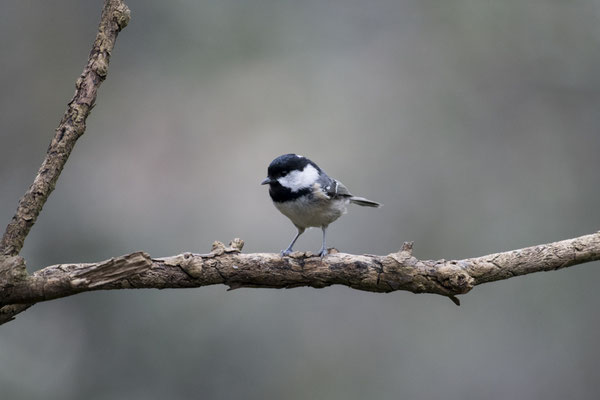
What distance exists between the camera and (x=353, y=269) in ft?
6.27

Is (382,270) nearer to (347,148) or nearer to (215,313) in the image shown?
(215,313)

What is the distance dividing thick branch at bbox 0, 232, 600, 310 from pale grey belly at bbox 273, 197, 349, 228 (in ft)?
1.87

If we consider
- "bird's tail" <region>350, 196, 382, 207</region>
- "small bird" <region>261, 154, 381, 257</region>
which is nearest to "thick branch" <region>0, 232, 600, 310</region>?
"small bird" <region>261, 154, 381, 257</region>

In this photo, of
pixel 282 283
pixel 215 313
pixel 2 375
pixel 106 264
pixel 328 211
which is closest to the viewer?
pixel 106 264

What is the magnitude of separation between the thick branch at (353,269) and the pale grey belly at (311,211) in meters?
0.57

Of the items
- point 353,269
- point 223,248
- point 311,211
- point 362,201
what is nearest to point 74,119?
point 223,248

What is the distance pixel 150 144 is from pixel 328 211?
187 cm

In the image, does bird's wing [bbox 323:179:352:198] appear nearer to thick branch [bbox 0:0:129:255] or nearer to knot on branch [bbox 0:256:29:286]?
thick branch [bbox 0:0:129:255]

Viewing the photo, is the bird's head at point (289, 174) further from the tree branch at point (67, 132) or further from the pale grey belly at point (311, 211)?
the tree branch at point (67, 132)

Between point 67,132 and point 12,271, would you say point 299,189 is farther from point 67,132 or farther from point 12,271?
point 12,271

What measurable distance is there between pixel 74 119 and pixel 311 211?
1.09 metres

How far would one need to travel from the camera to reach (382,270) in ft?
6.18

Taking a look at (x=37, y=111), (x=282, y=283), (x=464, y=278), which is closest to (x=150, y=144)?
(x=37, y=111)

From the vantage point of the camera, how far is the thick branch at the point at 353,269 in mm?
1823
